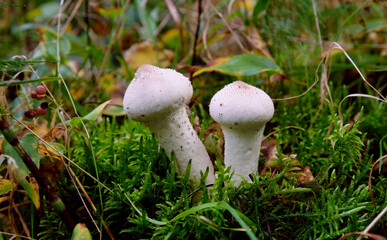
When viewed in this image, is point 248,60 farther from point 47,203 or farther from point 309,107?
point 47,203

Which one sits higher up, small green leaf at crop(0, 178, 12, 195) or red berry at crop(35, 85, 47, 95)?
red berry at crop(35, 85, 47, 95)

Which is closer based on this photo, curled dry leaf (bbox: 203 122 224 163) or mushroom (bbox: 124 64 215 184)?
mushroom (bbox: 124 64 215 184)

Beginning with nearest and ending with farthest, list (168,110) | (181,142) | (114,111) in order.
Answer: (168,110) → (181,142) → (114,111)

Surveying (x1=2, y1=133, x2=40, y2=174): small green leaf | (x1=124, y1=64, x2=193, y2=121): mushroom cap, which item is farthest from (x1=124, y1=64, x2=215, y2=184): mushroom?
(x1=2, y1=133, x2=40, y2=174): small green leaf

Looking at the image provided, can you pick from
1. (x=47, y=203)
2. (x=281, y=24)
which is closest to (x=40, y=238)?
(x=47, y=203)

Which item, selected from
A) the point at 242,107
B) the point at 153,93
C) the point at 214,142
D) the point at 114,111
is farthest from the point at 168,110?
the point at 114,111

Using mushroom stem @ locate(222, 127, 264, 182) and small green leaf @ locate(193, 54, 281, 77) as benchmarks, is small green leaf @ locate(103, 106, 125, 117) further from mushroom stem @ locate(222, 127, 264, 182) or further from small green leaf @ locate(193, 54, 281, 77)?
mushroom stem @ locate(222, 127, 264, 182)

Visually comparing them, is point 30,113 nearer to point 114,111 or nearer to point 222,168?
point 114,111
